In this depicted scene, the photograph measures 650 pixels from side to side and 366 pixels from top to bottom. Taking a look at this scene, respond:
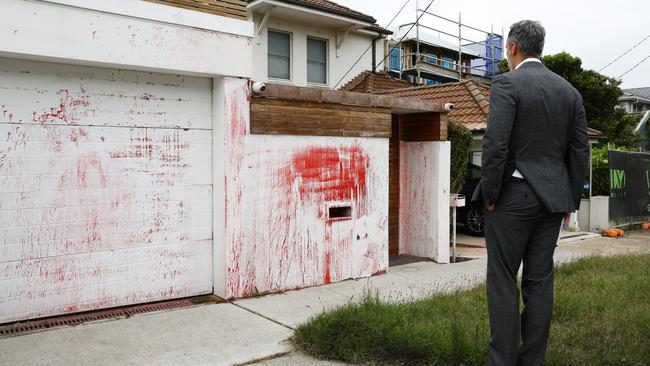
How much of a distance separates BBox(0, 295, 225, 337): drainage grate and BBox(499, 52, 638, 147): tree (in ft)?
80.1

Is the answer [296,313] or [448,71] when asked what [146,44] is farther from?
[448,71]

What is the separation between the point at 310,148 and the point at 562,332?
11.6ft

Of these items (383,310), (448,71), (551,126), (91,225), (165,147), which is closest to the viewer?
(551,126)

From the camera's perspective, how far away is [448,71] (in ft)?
84.7

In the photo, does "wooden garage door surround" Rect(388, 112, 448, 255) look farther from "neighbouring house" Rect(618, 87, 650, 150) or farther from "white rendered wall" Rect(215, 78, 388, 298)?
"neighbouring house" Rect(618, 87, 650, 150)

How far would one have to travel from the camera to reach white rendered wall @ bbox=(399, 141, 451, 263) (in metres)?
8.73

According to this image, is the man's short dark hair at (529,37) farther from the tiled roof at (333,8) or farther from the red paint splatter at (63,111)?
the tiled roof at (333,8)

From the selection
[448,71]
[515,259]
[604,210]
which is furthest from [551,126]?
[448,71]

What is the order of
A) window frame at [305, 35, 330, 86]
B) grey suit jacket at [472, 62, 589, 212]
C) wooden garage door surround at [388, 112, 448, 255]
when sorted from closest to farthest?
grey suit jacket at [472, 62, 589, 212] → wooden garage door surround at [388, 112, 448, 255] → window frame at [305, 35, 330, 86]

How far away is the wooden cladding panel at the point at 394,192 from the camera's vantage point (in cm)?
907

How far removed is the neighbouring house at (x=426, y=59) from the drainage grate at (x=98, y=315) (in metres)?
15.4

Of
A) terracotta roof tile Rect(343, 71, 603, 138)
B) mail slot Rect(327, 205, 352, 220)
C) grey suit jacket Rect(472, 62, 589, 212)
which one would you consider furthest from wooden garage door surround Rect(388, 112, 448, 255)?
grey suit jacket Rect(472, 62, 589, 212)

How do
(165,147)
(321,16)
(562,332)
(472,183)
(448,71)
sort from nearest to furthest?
(562,332), (165,147), (472,183), (321,16), (448,71)

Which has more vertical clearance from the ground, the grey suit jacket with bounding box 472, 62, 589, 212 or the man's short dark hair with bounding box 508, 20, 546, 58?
the man's short dark hair with bounding box 508, 20, 546, 58
